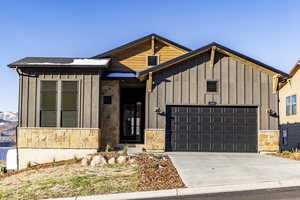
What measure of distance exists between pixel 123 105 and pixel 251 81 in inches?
326

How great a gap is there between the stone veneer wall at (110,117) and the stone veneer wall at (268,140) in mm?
7976

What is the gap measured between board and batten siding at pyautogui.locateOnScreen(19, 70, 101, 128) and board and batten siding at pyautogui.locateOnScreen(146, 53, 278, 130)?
2.88 metres

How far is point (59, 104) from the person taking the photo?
51.9 ft

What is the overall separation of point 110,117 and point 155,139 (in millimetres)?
3019

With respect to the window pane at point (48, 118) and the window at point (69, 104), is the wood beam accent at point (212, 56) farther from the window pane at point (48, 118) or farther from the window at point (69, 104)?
the window pane at point (48, 118)

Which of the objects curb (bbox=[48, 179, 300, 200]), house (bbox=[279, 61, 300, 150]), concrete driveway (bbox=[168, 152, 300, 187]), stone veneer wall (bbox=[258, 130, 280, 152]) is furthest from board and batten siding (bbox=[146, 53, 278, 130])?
house (bbox=[279, 61, 300, 150])

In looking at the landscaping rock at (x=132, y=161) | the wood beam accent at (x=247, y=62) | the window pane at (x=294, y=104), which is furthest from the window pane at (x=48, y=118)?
the window pane at (x=294, y=104)

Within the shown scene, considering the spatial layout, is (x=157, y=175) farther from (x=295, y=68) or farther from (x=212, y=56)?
(x=295, y=68)

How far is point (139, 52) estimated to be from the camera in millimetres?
19531

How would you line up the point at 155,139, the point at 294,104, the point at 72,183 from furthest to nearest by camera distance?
the point at 294,104
the point at 155,139
the point at 72,183

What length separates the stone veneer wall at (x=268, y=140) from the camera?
15930 mm

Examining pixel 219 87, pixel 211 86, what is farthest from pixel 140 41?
pixel 219 87

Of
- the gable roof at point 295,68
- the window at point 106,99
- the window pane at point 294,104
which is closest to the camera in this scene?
the window at point 106,99

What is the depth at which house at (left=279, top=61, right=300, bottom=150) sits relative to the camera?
919 inches
